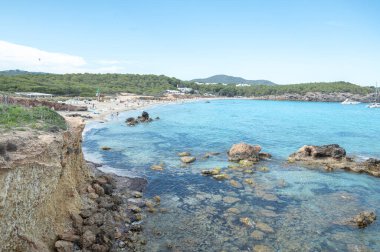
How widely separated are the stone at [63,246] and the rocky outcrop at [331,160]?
28637mm

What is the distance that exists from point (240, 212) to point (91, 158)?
20980mm

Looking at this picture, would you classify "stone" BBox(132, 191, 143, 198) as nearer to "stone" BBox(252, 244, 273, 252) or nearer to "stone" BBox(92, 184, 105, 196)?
"stone" BBox(92, 184, 105, 196)

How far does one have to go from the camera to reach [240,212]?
2317 centimetres

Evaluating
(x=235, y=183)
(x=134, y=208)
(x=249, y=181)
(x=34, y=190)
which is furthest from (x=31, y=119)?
(x=249, y=181)

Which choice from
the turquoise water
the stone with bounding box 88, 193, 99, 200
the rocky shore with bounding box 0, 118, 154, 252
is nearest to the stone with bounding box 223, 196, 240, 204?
the turquoise water

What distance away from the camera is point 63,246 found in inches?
632

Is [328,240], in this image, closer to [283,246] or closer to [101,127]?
[283,246]

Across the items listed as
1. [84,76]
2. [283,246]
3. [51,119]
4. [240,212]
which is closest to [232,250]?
[283,246]

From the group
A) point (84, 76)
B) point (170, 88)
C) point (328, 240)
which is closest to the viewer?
point (328, 240)

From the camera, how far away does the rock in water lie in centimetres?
2164

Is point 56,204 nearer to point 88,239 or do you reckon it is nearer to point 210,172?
point 88,239

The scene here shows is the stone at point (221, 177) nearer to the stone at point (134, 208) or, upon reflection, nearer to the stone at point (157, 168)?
the stone at point (157, 168)

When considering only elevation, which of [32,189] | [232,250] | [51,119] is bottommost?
[232,250]

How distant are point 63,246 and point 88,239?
1.36 meters
